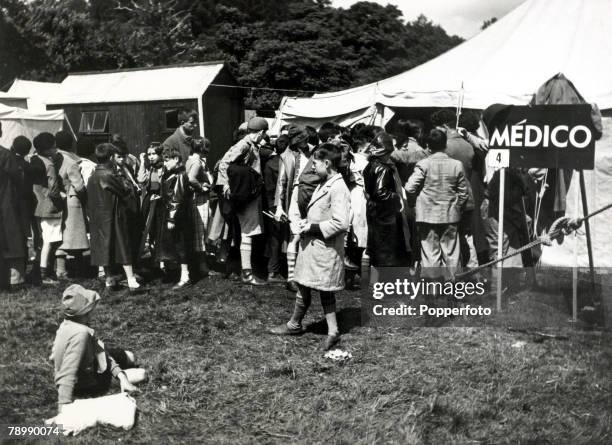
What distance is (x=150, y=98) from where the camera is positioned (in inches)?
570

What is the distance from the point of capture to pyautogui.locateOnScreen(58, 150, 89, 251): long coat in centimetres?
723

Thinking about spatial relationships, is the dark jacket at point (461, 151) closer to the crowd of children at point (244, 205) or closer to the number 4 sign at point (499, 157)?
the crowd of children at point (244, 205)

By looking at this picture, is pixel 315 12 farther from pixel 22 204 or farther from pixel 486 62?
pixel 22 204

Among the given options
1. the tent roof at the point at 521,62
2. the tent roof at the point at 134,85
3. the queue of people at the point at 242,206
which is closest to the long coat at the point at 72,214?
the queue of people at the point at 242,206

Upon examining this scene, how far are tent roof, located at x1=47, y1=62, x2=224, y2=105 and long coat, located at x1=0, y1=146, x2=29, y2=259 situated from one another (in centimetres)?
805

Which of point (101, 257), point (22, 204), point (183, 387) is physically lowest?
point (183, 387)

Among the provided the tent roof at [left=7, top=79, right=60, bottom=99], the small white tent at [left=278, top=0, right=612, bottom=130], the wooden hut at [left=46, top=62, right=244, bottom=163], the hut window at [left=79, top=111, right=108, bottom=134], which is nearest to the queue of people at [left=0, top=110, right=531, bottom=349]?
the small white tent at [left=278, top=0, right=612, bottom=130]

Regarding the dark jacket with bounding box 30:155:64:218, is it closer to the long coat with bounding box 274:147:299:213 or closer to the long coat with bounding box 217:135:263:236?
the long coat with bounding box 217:135:263:236

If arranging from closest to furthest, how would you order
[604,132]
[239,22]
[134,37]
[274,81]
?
[604,132]
[134,37]
[239,22]
[274,81]

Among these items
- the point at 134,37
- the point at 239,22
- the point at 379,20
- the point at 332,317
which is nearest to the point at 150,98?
the point at 134,37

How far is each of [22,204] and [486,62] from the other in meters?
7.00

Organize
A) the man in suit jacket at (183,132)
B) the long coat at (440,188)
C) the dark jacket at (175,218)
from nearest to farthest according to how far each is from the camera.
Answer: the long coat at (440,188)
the dark jacket at (175,218)
the man in suit jacket at (183,132)

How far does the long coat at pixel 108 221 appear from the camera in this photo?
682cm

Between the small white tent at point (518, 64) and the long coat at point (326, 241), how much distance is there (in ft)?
14.2
